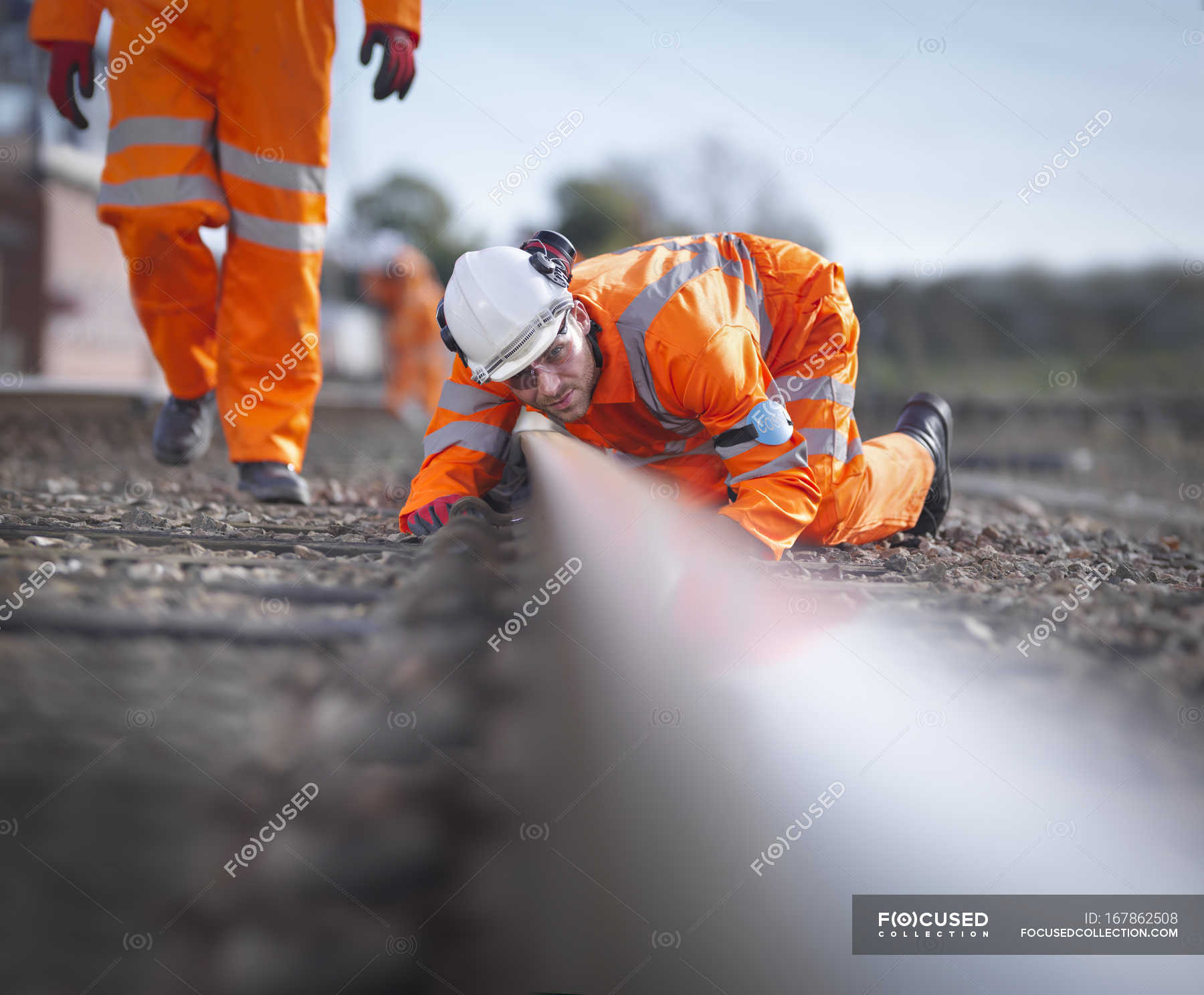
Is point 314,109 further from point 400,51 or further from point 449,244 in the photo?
point 449,244

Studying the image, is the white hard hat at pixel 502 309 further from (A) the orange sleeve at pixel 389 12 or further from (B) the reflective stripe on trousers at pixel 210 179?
(A) the orange sleeve at pixel 389 12

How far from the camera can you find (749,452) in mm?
2271

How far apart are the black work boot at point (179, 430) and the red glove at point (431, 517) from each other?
148 centimetres

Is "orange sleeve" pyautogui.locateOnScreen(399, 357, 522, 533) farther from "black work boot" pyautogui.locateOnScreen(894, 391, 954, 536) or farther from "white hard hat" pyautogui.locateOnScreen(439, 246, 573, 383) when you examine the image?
"black work boot" pyautogui.locateOnScreen(894, 391, 954, 536)

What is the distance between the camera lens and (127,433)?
19.5 ft

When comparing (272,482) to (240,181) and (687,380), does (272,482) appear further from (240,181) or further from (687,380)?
(687,380)

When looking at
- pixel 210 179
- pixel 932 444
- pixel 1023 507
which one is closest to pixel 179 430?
pixel 210 179

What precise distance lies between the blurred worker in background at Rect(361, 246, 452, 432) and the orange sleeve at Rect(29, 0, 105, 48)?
25.8ft

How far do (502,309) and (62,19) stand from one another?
7.89 feet

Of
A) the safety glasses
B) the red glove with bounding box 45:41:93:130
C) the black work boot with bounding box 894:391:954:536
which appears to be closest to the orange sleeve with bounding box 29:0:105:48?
the red glove with bounding box 45:41:93:130

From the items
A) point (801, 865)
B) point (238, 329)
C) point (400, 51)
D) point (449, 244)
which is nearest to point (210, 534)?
point (238, 329)

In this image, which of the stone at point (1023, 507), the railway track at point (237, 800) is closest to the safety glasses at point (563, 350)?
the railway track at point (237, 800)

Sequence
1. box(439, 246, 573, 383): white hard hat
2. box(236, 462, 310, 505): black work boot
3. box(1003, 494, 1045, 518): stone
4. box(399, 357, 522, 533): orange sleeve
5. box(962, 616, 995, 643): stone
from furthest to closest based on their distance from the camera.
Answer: box(1003, 494, 1045, 518): stone
box(236, 462, 310, 505): black work boot
box(399, 357, 522, 533): orange sleeve
box(439, 246, 573, 383): white hard hat
box(962, 616, 995, 643): stone

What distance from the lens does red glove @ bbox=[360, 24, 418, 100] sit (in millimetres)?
3232
